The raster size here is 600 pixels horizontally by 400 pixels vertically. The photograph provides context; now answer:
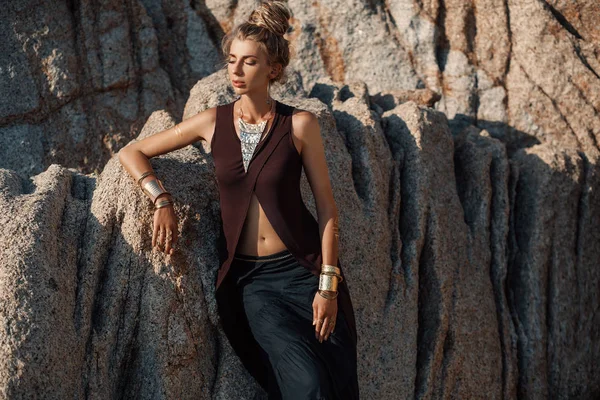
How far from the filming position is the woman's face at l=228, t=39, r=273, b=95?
5246 millimetres

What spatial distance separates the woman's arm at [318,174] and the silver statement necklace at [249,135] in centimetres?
19

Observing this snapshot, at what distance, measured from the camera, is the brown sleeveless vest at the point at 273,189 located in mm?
5289

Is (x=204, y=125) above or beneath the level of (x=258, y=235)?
above

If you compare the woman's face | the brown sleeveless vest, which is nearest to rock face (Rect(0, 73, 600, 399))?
the brown sleeveless vest

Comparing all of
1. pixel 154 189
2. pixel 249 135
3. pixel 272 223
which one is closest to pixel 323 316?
pixel 272 223

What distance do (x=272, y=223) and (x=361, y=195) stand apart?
1.79m

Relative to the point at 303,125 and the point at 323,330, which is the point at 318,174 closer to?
the point at 303,125

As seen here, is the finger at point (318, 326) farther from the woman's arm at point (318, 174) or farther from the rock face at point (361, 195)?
the rock face at point (361, 195)

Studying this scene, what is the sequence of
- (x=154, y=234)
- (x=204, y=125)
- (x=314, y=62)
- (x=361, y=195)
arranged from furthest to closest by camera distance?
(x=314, y=62), (x=361, y=195), (x=204, y=125), (x=154, y=234)

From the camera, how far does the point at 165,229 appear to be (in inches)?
212

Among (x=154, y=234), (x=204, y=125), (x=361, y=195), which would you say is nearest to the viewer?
(x=154, y=234)

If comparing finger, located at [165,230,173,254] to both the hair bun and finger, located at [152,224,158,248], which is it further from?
the hair bun

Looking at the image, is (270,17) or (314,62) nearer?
(270,17)

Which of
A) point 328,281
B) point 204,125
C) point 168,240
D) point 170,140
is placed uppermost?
point 204,125
